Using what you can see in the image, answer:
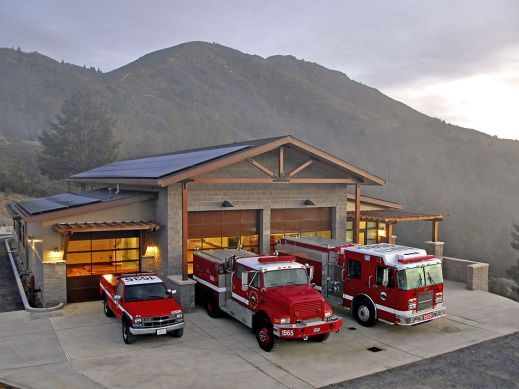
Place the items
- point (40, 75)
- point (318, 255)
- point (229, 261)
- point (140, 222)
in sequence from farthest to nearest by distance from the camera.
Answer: point (40, 75) < point (140, 222) < point (318, 255) < point (229, 261)

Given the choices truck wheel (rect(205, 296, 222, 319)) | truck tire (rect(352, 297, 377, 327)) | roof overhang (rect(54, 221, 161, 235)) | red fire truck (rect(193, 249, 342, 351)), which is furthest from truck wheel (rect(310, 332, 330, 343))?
roof overhang (rect(54, 221, 161, 235))

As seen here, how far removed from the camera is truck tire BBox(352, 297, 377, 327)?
1586 cm

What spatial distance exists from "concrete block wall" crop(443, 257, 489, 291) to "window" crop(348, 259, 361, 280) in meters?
8.91

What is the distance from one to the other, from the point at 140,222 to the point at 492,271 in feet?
230

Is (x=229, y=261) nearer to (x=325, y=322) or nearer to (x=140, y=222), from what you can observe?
(x=325, y=322)

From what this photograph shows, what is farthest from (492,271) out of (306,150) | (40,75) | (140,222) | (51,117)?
(40,75)

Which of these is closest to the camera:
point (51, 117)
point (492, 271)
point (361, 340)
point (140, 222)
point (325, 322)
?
point (325, 322)

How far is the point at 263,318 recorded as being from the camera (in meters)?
14.0

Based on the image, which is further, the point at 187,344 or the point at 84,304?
the point at 84,304

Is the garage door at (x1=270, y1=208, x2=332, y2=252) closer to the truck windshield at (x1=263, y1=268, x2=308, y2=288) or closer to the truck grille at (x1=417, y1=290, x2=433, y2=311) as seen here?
the truck windshield at (x1=263, y1=268, x2=308, y2=288)

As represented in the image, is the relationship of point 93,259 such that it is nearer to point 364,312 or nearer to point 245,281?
point 245,281

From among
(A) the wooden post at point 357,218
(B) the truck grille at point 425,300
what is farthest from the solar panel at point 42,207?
(B) the truck grille at point 425,300

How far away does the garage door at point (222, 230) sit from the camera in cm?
2128

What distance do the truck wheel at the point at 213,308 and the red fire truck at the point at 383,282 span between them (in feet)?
13.5
